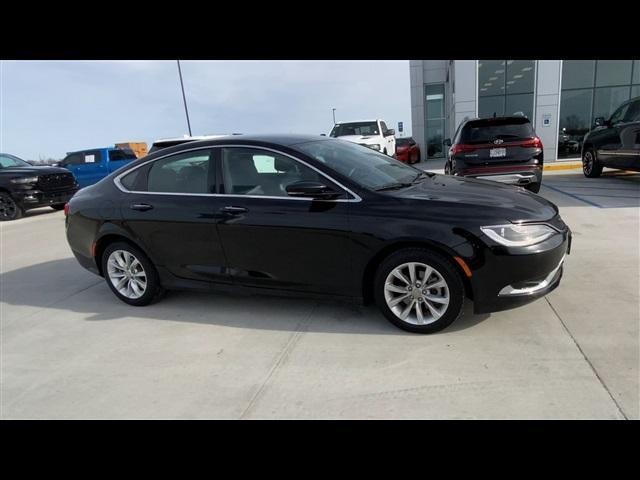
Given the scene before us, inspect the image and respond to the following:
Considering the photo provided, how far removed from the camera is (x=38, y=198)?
11719 millimetres

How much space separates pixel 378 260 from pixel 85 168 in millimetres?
16247

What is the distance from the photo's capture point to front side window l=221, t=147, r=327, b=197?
378 centimetres

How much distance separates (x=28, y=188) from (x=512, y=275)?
1235 cm

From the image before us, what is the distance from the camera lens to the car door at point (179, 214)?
13.3ft

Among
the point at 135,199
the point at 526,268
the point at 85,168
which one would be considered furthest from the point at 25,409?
the point at 85,168

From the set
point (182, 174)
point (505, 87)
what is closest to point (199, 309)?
point (182, 174)

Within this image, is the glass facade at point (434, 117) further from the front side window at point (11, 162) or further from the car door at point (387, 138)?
the front side window at point (11, 162)

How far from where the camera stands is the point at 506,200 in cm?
351

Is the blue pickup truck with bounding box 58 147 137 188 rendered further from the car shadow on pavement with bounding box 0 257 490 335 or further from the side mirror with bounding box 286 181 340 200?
the side mirror with bounding box 286 181 340 200

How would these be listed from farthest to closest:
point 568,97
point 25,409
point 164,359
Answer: point 568,97
point 164,359
point 25,409

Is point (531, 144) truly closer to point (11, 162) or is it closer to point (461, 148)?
point (461, 148)

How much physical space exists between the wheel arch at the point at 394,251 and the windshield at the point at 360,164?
55 cm

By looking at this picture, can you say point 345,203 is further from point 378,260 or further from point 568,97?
point 568,97

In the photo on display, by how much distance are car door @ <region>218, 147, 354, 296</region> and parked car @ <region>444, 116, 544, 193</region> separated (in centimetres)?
532
